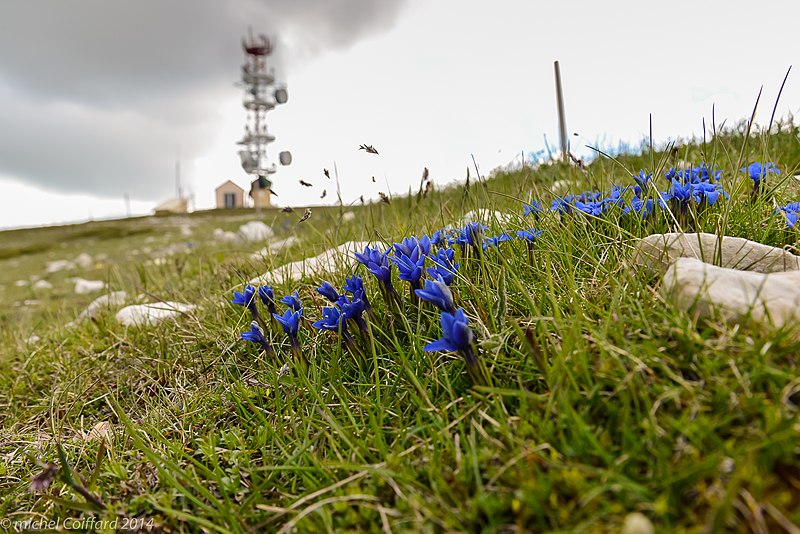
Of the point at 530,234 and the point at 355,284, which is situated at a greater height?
the point at 530,234

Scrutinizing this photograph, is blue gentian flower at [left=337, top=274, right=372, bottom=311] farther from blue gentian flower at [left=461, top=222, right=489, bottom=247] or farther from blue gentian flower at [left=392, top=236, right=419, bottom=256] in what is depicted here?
blue gentian flower at [left=461, top=222, right=489, bottom=247]

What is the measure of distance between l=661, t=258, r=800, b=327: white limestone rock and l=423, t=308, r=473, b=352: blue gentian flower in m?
0.64

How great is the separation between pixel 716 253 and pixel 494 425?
1129 mm

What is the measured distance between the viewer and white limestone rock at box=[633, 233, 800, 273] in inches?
68.0

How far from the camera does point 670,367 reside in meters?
1.32

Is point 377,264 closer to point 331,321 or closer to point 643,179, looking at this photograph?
point 331,321

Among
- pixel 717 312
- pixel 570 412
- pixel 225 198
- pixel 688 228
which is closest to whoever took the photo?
pixel 570 412

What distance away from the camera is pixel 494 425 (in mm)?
1342

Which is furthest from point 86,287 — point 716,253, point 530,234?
point 716,253

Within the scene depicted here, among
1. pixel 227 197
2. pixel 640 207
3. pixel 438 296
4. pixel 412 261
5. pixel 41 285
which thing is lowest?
pixel 41 285

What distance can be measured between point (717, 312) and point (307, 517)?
1.29m

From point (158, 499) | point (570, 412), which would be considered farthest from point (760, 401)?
point (158, 499)

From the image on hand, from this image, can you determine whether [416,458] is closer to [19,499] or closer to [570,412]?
[570,412]

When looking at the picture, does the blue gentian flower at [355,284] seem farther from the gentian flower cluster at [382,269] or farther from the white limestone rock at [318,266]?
the white limestone rock at [318,266]
